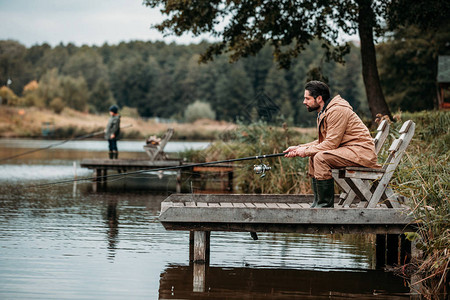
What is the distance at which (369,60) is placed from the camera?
1881cm

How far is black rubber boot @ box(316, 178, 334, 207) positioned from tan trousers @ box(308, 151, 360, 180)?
123 mm

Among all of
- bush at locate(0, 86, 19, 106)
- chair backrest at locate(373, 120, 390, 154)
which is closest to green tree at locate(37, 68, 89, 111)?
bush at locate(0, 86, 19, 106)

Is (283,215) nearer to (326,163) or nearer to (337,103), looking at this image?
(326,163)

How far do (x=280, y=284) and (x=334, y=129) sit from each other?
5.40 feet

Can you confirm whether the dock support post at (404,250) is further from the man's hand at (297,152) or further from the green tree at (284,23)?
the green tree at (284,23)

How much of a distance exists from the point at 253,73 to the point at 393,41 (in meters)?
76.1

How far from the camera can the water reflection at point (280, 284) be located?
6.52m

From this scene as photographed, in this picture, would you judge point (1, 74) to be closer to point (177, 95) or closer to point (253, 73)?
point (177, 95)

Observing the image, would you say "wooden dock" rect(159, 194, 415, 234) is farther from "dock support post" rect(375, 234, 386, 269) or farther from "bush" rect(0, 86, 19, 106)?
"bush" rect(0, 86, 19, 106)

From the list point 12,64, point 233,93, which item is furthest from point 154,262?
point 12,64

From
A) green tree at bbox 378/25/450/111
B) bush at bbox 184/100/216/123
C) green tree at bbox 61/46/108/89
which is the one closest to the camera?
green tree at bbox 378/25/450/111

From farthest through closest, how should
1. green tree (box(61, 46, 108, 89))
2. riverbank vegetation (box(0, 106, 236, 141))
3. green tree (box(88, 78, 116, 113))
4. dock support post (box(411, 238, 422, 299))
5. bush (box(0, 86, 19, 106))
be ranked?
green tree (box(61, 46, 108, 89)) < green tree (box(88, 78, 116, 113)) < bush (box(0, 86, 19, 106)) < riverbank vegetation (box(0, 106, 236, 141)) < dock support post (box(411, 238, 422, 299))

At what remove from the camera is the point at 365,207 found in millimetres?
7344

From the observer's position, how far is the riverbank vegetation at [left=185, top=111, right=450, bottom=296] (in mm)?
7070
